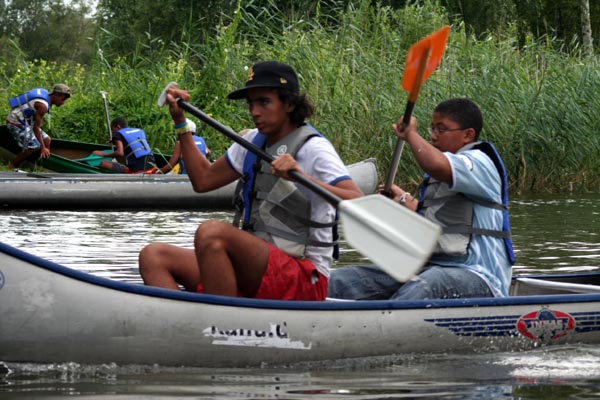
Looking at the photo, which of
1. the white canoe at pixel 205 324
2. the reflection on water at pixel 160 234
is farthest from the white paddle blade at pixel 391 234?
the reflection on water at pixel 160 234

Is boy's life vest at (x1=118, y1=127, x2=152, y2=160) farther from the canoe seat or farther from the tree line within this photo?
the canoe seat

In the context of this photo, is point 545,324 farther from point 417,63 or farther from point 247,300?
point 247,300

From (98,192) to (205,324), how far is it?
874cm

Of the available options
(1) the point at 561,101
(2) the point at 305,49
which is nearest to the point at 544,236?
(1) the point at 561,101

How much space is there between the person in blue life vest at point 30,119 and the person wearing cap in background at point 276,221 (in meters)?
9.99

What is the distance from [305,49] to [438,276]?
910cm

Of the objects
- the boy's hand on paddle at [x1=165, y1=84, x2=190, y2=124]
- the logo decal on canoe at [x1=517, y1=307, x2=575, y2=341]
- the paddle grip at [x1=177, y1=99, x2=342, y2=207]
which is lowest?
the logo decal on canoe at [x1=517, y1=307, x2=575, y2=341]

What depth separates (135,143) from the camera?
14219 millimetres

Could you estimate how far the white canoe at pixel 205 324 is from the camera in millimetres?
4367

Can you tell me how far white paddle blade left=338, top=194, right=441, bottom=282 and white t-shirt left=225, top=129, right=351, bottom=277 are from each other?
96mm

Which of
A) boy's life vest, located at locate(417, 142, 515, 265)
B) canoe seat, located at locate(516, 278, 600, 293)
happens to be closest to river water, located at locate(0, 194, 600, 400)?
boy's life vest, located at locate(417, 142, 515, 265)

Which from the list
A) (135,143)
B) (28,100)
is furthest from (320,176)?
(28,100)

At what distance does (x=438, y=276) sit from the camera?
4.95 meters

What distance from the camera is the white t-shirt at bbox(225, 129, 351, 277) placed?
4520 mm
